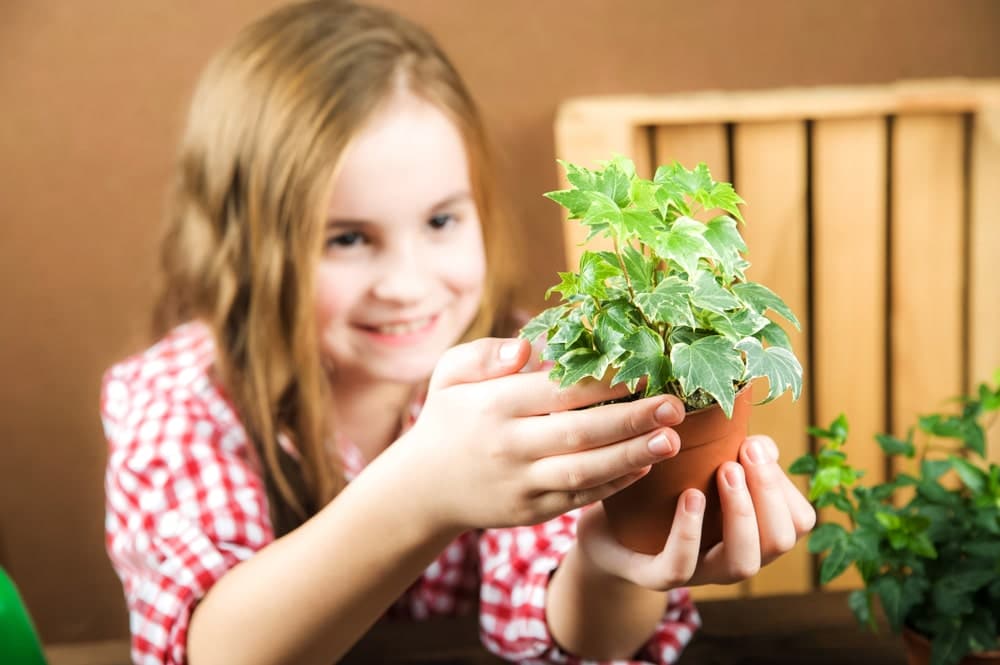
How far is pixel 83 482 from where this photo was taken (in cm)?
147

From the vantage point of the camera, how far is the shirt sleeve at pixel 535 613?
3.00 feet

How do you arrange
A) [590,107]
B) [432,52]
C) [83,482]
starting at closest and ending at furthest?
[432,52] < [590,107] < [83,482]

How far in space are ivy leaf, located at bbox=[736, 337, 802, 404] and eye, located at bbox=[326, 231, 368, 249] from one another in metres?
0.58

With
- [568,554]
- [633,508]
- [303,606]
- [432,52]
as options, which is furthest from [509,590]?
[432,52]

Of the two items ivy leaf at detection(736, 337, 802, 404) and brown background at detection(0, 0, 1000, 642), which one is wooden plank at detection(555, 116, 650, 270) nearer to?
brown background at detection(0, 0, 1000, 642)

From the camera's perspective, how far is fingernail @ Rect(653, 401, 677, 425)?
→ 1.72 ft

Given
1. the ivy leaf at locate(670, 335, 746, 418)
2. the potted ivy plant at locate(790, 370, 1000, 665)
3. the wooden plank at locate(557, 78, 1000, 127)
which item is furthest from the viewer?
the wooden plank at locate(557, 78, 1000, 127)

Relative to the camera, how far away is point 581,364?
21.1 inches

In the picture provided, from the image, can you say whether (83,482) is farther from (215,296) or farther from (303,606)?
(303,606)

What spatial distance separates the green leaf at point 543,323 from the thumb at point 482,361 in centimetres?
3

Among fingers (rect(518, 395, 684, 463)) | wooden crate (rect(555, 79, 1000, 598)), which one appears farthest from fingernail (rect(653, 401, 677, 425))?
wooden crate (rect(555, 79, 1000, 598))

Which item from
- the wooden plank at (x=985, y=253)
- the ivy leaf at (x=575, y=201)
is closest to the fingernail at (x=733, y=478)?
the ivy leaf at (x=575, y=201)

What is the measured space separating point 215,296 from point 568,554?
574 millimetres

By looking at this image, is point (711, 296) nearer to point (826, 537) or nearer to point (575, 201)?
point (575, 201)
